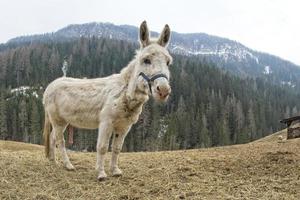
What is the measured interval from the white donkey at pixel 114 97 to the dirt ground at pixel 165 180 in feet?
2.42

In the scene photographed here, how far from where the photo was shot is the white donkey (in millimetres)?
10164

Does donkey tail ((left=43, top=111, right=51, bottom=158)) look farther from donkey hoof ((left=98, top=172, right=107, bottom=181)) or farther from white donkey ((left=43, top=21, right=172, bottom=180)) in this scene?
donkey hoof ((left=98, top=172, right=107, bottom=181))

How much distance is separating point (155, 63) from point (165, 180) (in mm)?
2856

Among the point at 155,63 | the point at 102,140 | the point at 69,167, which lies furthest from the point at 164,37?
the point at 69,167

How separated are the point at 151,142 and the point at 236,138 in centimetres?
3121

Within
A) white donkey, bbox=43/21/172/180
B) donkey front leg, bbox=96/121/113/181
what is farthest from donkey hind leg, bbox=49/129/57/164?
donkey front leg, bbox=96/121/113/181

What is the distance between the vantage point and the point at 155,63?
10078 millimetres

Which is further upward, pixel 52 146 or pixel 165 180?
pixel 52 146

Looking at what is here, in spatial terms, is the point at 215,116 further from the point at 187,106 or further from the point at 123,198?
the point at 123,198

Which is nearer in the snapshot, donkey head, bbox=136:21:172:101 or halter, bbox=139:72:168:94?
donkey head, bbox=136:21:172:101

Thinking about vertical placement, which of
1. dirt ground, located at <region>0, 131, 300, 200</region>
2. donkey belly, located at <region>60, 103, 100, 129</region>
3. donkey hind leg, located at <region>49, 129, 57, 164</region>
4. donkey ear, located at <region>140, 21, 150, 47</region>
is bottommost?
dirt ground, located at <region>0, 131, 300, 200</region>

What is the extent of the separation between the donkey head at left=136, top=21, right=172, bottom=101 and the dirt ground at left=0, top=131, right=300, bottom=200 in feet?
7.11

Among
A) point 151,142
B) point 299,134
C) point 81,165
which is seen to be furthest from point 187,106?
point 81,165

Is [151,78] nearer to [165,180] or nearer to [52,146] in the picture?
[165,180]
